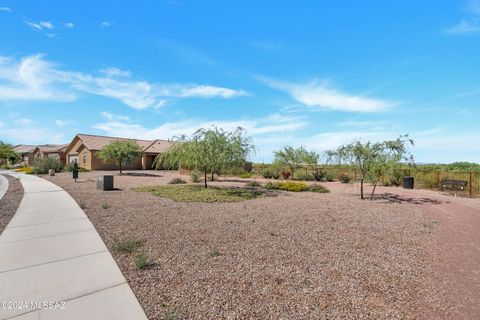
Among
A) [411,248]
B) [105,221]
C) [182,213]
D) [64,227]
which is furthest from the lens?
[182,213]

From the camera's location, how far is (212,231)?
7.19 metres

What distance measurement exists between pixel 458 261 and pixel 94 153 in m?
39.1

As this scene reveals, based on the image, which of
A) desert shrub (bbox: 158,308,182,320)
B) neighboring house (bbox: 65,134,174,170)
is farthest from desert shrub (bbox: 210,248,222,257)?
neighboring house (bbox: 65,134,174,170)

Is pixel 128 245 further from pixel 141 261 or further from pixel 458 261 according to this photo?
pixel 458 261

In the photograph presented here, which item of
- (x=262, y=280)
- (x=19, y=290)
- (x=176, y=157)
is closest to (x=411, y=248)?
(x=262, y=280)

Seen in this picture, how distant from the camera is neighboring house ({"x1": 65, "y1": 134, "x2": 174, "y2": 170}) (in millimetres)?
36219

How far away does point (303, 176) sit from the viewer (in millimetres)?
26453

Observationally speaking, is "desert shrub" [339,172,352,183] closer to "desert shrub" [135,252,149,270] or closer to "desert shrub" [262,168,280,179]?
"desert shrub" [262,168,280,179]

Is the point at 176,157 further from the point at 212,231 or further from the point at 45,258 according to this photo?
the point at 45,258

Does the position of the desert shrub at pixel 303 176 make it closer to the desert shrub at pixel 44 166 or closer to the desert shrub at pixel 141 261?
the desert shrub at pixel 141 261

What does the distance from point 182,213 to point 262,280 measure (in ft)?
18.5

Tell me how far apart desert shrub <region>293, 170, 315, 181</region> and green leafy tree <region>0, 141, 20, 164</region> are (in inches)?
2292

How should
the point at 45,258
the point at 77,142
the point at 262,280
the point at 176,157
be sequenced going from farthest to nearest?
1. the point at 77,142
2. the point at 176,157
3. the point at 45,258
4. the point at 262,280

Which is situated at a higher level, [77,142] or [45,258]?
[77,142]
